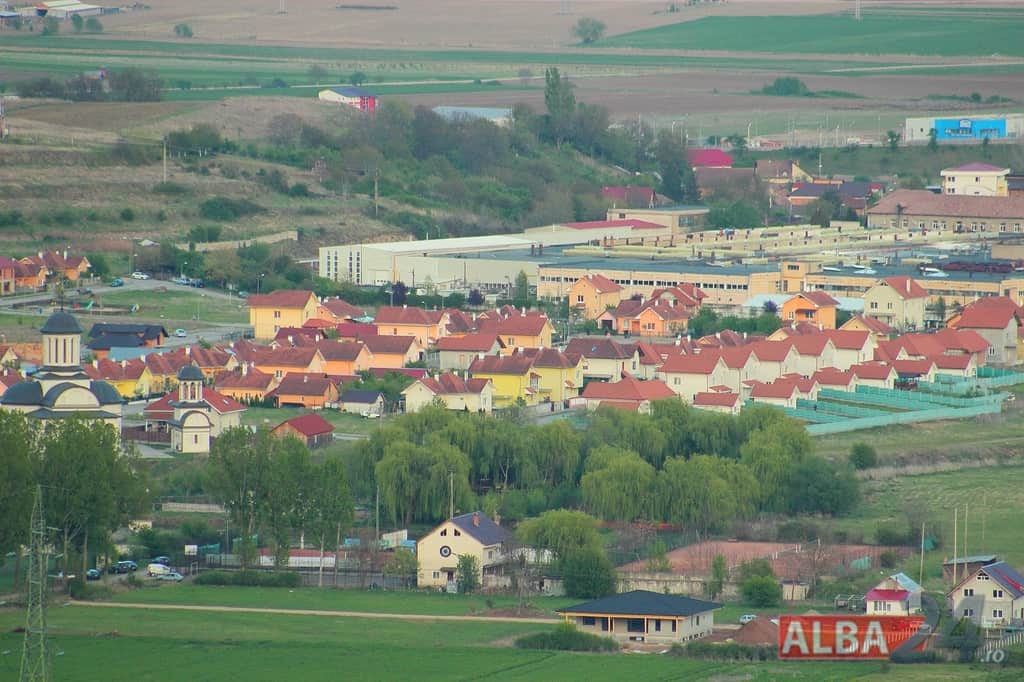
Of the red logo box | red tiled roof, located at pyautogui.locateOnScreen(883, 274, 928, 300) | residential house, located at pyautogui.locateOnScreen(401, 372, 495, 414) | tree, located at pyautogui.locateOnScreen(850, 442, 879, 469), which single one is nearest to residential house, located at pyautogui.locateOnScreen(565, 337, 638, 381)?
residential house, located at pyautogui.locateOnScreen(401, 372, 495, 414)

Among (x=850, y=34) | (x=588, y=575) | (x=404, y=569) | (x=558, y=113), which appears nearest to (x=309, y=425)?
(x=404, y=569)

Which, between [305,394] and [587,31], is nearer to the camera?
[305,394]

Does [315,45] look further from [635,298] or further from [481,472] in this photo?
[481,472]

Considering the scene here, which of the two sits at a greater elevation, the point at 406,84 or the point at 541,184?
the point at 406,84

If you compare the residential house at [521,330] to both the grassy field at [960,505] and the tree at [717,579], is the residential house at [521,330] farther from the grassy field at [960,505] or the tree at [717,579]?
the tree at [717,579]

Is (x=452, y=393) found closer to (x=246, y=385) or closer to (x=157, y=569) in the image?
(x=246, y=385)

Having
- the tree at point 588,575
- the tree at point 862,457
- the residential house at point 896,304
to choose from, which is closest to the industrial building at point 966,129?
the residential house at point 896,304

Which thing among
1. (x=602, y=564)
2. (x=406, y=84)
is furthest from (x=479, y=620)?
(x=406, y=84)
